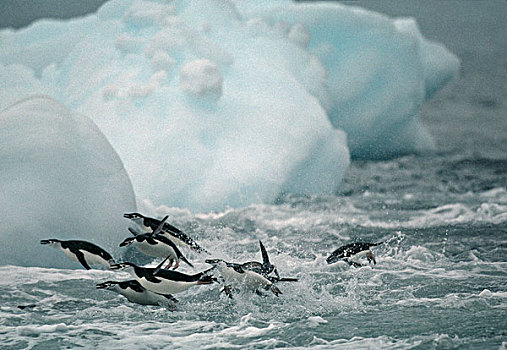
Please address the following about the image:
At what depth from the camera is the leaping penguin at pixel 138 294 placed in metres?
4.84

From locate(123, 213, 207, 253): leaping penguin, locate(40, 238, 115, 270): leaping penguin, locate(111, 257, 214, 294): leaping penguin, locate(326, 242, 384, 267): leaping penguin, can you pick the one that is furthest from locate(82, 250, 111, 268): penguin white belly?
locate(326, 242, 384, 267): leaping penguin

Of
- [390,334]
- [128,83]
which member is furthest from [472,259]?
[128,83]

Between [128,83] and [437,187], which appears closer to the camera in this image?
[128,83]

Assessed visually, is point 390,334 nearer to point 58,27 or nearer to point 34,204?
point 34,204

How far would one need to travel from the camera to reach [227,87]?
1093cm

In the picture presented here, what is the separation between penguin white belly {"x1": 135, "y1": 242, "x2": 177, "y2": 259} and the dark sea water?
42 cm

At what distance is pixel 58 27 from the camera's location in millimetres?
14359

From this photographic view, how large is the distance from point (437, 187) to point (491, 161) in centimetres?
314

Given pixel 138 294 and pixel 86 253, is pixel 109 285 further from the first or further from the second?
pixel 86 253

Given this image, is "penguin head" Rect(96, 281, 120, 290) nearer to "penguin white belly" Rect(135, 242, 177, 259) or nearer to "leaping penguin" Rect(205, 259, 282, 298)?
"penguin white belly" Rect(135, 242, 177, 259)

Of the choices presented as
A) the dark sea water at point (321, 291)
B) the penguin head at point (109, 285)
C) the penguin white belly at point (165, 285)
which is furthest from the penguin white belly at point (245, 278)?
the penguin head at point (109, 285)

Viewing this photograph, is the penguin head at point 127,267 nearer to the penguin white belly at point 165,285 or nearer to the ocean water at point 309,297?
the penguin white belly at point 165,285

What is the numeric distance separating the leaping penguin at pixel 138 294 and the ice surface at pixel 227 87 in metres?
4.52

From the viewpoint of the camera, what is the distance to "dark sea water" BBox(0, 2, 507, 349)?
187 inches
